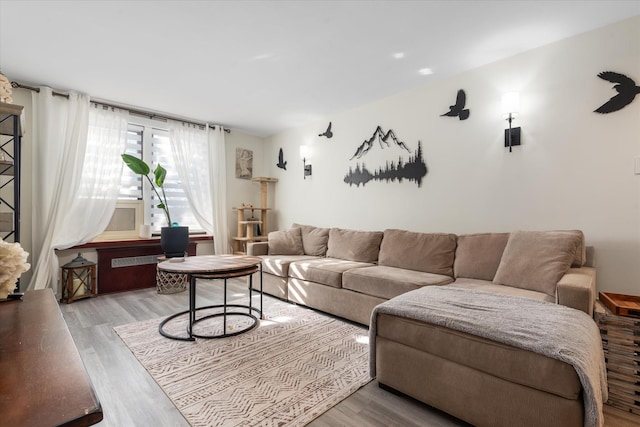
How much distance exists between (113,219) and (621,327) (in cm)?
511

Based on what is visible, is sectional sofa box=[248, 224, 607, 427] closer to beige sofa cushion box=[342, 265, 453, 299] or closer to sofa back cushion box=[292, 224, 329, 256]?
beige sofa cushion box=[342, 265, 453, 299]

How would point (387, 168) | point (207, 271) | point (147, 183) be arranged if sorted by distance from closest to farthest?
point (207, 271)
point (387, 168)
point (147, 183)

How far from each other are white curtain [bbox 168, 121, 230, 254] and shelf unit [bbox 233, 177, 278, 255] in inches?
8.7

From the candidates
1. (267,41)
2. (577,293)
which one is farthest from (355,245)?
(267,41)

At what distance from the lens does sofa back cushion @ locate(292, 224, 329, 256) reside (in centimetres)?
399

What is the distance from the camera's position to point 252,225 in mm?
4883

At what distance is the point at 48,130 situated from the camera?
3.39 m

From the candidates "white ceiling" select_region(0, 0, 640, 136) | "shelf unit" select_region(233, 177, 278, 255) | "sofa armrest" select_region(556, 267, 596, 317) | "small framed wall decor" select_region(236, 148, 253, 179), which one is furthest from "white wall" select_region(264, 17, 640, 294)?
"small framed wall decor" select_region(236, 148, 253, 179)

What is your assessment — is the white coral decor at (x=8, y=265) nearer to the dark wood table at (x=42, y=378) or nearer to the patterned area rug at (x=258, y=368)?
the dark wood table at (x=42, y=378)

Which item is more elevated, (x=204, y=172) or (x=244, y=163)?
(x=244, y=163)

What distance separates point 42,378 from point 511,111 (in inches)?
132

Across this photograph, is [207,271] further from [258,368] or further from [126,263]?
[126,263]


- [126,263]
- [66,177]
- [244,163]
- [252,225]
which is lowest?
[126,263]

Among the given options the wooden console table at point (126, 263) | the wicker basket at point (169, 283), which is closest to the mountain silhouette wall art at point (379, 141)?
the wicker basket at point (169, 283)
